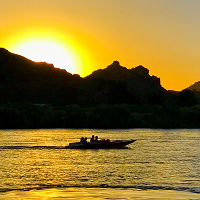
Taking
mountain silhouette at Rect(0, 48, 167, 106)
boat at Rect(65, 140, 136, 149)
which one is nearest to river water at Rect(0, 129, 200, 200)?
boat at Rect(65, 140, 136, 149)

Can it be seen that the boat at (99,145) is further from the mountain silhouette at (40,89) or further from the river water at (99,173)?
the mountain silhouette at (40,89)

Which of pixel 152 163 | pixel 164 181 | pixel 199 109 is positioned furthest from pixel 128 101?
pixel 164 181

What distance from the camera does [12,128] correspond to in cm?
10650

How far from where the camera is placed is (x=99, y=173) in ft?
118

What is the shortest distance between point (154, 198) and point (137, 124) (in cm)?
9029

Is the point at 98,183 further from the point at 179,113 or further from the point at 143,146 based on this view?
the point at 179,113

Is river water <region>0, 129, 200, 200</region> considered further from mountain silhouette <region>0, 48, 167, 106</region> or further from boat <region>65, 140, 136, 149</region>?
mountain silhouette <region>0, 48, 167, 106</region>

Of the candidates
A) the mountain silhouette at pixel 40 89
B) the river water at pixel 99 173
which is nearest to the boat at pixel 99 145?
the river water at pixel 99 173

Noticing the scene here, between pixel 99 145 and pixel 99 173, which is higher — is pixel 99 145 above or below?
above

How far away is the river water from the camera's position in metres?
28.4

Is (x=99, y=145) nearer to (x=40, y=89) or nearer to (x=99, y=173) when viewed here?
(x=99, y=173)

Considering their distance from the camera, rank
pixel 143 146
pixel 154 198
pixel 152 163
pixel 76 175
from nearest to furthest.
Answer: pixel 154 198
pixel 76 175
pixel 152 163
pixel 143 146

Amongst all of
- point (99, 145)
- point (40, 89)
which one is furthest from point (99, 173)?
point (40, 89)

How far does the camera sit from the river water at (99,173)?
1117 inches
